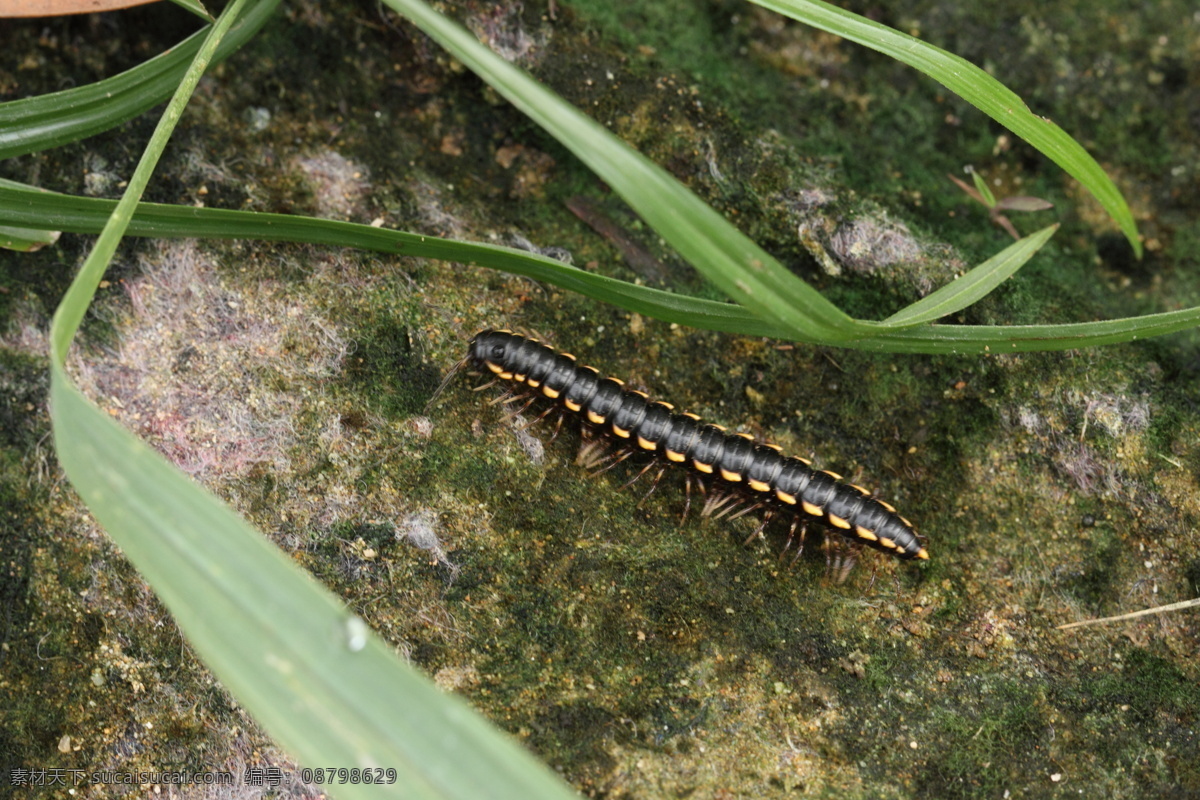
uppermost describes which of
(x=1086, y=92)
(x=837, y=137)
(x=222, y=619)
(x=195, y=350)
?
(x=1086, y=92)

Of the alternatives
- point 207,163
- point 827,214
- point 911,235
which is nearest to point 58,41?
point 207,163

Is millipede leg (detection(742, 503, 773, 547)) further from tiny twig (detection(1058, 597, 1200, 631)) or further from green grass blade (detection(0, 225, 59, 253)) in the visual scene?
green grass blade (detection(0, 225, 59, 253))

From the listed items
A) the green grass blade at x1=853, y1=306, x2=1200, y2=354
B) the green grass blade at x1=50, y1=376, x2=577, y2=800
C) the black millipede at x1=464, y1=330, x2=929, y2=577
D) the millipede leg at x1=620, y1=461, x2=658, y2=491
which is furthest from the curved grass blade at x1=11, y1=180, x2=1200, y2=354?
the green grass blade at x1=50, y1=376, x2=577, y2=800

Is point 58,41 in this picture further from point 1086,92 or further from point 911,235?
point 1086,92

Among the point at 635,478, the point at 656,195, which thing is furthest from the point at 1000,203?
the point at 656,195

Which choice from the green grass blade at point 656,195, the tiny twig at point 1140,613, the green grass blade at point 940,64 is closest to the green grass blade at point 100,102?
the green grass blade at point 656,195
